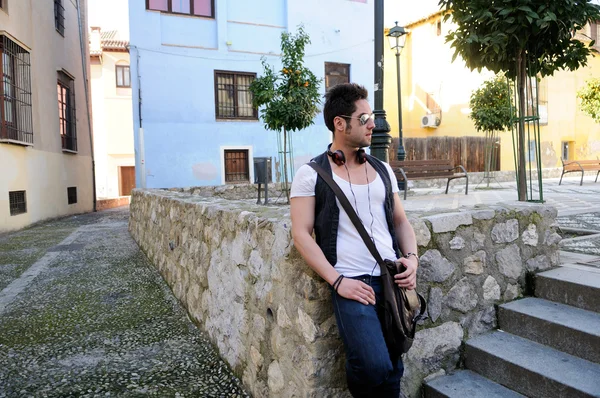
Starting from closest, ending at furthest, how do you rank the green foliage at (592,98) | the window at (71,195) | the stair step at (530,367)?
the stair step at (530,367) → the window at (71,195) → the green foliage at (592,98)

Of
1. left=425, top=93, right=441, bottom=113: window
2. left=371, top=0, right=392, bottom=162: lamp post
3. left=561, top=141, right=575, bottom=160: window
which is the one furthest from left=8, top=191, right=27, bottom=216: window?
left=561, top=141, right=575, bottom=160: window

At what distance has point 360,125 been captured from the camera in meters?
2.03

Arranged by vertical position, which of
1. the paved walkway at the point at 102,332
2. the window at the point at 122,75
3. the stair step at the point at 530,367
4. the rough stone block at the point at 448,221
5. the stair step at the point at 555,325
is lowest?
the paved walkway at the point at 102,332

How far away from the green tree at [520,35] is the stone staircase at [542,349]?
2500mm

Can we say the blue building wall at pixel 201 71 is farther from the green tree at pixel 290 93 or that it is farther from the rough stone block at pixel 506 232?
the rough stone block at pixel 506 232

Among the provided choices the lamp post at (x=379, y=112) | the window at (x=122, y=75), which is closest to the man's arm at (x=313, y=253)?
the lamp post at (x=379, y=112)

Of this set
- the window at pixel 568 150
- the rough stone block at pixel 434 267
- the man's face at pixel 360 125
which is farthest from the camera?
the window at pixel 568 150

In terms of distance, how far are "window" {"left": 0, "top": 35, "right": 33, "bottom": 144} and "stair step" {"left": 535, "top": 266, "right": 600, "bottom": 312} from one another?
10199mm

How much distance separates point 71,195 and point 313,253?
47.1 feet

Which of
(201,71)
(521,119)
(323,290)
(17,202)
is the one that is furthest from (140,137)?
(323,290)

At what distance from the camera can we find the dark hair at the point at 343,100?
2.04 meters

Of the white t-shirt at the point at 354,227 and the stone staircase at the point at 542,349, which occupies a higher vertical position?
the white t-shirt at the point at 354,227

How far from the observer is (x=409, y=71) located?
2581 centimetres

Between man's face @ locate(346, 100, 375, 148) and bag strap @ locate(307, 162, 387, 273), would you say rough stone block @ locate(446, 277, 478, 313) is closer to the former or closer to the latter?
bag strap @ locate(307, 162, 387, 273)
